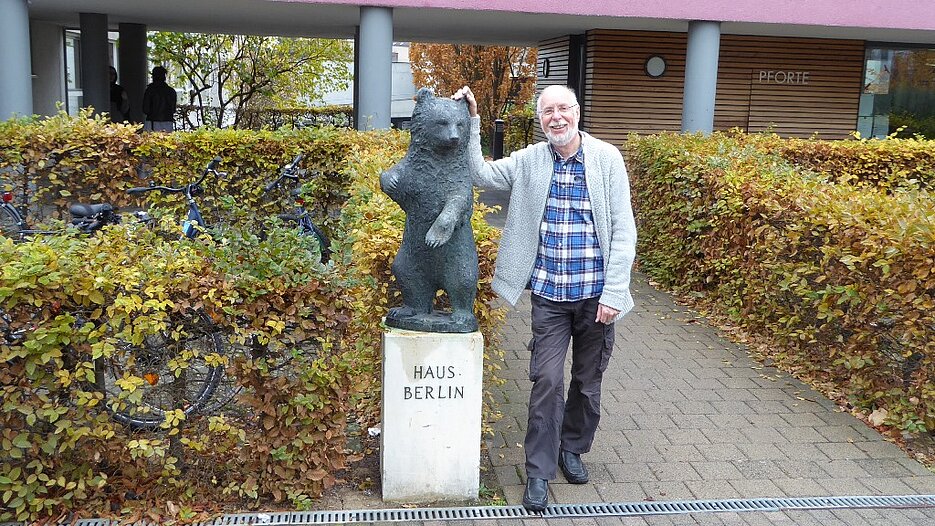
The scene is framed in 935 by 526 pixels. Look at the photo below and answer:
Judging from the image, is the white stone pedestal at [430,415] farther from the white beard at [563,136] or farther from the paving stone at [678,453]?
the paving stone at [678,453]

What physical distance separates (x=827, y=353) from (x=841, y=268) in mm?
664

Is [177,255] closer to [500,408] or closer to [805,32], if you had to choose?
[500,408]

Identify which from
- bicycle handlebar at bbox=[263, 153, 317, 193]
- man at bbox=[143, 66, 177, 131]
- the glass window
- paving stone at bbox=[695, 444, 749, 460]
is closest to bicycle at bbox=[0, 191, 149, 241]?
bicycle handlebar at bbox=[263, 153, 317, 193]

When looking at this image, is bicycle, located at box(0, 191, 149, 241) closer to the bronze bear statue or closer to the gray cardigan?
the bronze bear statue

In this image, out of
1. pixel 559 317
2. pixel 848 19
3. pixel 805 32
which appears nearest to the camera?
pixel 559 317

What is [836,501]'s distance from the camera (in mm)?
4359

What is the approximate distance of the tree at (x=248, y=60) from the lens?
69.9ft

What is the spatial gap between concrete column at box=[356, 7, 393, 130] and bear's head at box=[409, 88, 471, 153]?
809cm

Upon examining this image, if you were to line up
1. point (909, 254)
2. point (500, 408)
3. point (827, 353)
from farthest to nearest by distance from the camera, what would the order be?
point (827, 353) → point (500, 408) → point (909, 254)

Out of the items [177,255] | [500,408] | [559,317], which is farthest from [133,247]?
[500,408]

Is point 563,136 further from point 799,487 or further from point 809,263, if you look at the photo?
point 809,263

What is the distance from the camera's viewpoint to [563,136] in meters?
4.02

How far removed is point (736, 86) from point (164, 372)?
45.1 feet

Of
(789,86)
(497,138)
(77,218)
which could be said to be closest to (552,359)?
(77,218)
